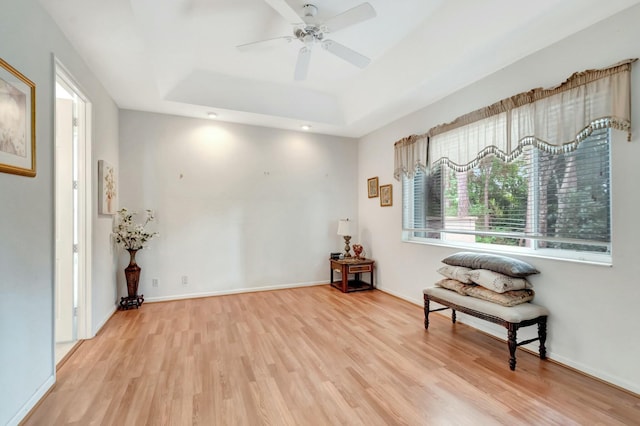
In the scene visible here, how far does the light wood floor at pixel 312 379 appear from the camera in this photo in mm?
1832

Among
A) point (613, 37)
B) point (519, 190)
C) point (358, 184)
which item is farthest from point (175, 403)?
point (358, 184)

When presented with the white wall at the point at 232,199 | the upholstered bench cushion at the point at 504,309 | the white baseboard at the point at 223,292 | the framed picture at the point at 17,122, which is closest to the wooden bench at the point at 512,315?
the upholstered bench cushion at the point at 504,309

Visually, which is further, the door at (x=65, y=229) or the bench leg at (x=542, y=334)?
the door at (x=65, y=229)

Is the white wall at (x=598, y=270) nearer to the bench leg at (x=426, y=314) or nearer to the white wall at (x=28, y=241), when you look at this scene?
the bench leg at (x=426, y=314)

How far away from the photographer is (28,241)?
74.4 inches

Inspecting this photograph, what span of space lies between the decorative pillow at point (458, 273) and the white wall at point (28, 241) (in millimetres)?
3471

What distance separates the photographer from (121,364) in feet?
8.09

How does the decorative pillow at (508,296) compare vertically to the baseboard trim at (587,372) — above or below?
above

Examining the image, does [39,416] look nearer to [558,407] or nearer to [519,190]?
[558,407]

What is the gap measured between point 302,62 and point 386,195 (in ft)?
8.11

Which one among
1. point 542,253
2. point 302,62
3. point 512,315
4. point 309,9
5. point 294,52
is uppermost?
point 294,52

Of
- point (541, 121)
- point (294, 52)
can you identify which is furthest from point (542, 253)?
point (294, 52)

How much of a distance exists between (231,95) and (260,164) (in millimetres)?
1147

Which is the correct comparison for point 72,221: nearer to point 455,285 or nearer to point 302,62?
point 302,62
